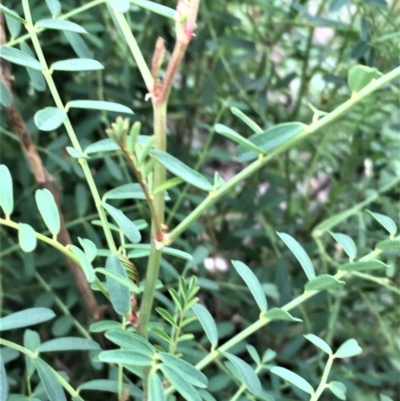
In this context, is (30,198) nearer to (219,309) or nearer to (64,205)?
(64,205)

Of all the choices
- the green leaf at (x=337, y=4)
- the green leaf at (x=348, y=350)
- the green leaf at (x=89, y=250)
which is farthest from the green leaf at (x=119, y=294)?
the green leaf at (x=337, y=4)

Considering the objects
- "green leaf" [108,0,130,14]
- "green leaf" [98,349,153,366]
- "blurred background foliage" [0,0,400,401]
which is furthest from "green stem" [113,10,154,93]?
"blurred background foliage" [0,0,400,401]

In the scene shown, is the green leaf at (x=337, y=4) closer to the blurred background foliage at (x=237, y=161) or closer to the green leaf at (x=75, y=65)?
the blurred background foliage at (x=237, y=161)

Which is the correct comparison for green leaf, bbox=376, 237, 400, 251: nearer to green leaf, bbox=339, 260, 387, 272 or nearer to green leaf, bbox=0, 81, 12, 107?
green leaf, bbox=339, 260, 387, 272

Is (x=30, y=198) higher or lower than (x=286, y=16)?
lower

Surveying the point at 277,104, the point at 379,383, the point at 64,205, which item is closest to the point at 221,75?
the point at 277,104
